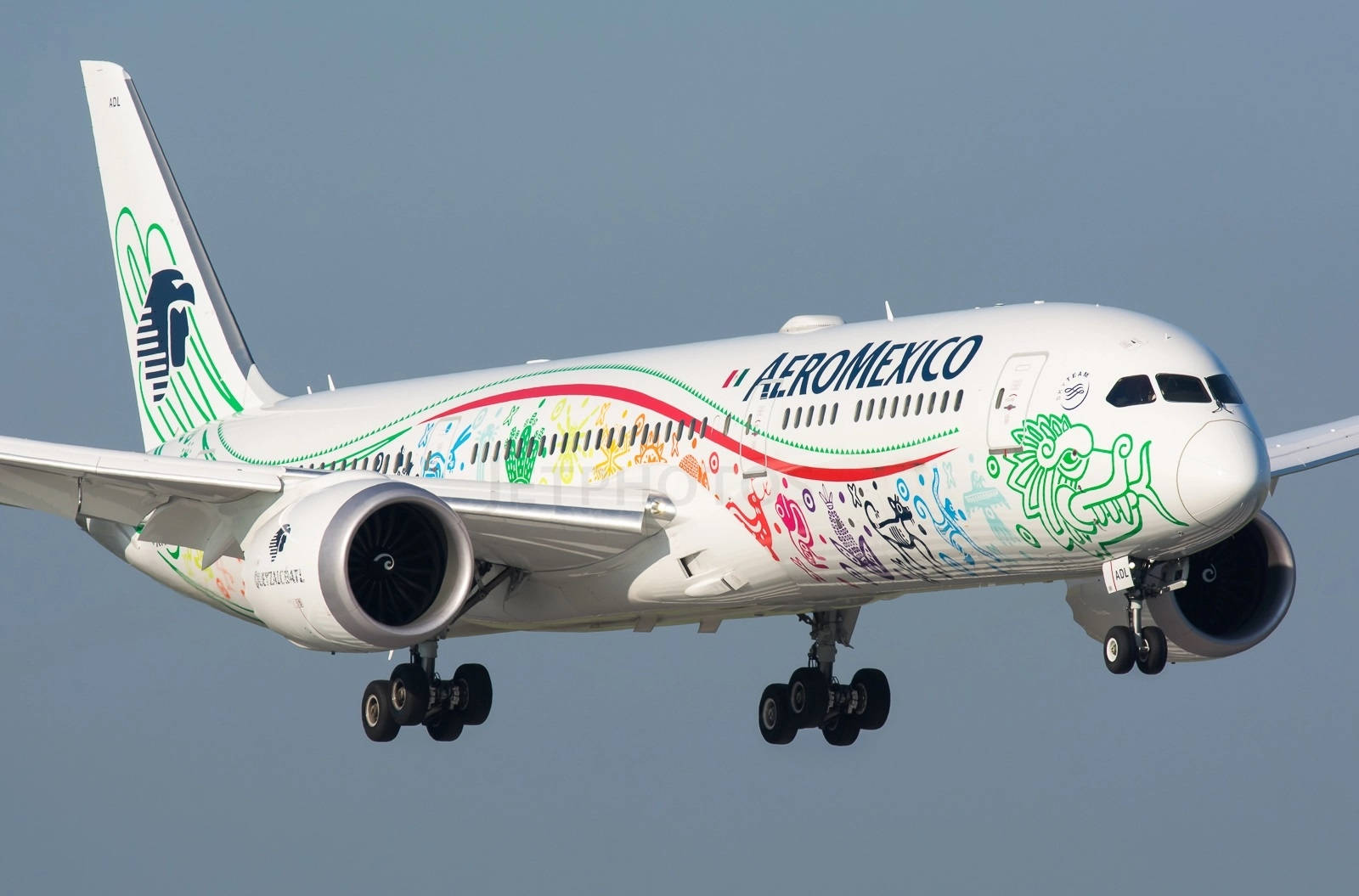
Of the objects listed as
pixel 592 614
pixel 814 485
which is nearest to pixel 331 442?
pixel 592 614

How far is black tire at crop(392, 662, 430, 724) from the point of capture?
3531 cm

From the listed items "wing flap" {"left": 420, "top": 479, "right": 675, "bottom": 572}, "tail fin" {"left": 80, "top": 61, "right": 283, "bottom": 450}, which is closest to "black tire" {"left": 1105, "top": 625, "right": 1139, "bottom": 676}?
"wing flap" {"left": 420, "top": 479, "right": 675, "bottom": 572}

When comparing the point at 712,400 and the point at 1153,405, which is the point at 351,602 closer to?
the point at 712,400

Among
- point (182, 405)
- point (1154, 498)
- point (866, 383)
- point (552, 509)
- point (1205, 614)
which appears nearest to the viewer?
point (1154, 498)

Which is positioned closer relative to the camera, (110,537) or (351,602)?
(351,602)

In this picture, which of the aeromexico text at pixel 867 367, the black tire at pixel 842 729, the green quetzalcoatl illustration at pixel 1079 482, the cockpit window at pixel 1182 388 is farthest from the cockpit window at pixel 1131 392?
the black tire at pixel 842 729

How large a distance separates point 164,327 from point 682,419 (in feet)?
51.6

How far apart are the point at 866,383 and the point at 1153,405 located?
4.38m

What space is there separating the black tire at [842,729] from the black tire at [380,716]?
7.18m

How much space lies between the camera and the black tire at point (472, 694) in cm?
3625

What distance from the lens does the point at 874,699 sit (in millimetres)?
37094

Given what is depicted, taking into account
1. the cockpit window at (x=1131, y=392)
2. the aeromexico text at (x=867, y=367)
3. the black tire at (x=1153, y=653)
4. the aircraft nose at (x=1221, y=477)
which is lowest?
the black tire at (x=1153, y=653)

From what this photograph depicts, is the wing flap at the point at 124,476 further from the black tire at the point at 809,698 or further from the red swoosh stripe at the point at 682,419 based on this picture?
the black tire at the point at 809,698

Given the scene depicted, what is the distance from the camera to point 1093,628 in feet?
118
